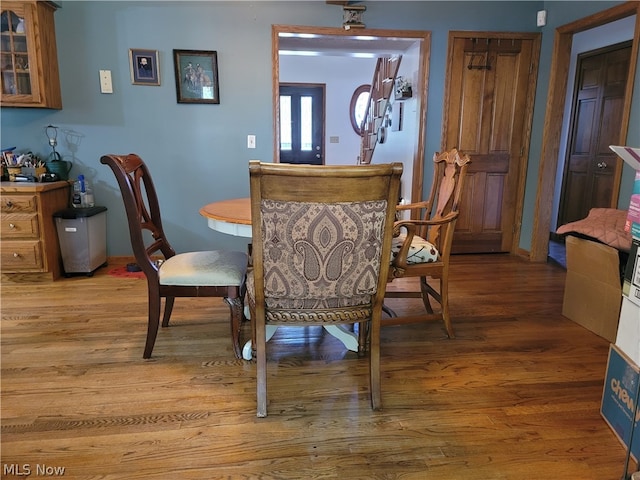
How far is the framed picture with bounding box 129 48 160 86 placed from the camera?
354cm

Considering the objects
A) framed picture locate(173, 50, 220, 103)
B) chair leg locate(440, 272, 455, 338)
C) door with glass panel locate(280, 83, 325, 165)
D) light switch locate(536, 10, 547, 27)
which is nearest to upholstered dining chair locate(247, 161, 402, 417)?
chair leg locate(440, 272, 455, 338)

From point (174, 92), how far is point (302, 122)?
4510mm

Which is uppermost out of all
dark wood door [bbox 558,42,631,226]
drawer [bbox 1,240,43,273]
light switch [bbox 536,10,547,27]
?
light switch [bbox 536,10,547,27]

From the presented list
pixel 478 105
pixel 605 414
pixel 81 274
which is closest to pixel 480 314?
pixel 605 414

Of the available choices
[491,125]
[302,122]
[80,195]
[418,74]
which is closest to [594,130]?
[491,125]

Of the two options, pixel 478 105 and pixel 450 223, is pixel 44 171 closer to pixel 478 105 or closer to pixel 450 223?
pixel 450 223

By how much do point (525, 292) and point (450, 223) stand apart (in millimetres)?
1315

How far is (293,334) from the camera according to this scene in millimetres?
2498

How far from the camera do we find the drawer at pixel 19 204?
314 centimetres

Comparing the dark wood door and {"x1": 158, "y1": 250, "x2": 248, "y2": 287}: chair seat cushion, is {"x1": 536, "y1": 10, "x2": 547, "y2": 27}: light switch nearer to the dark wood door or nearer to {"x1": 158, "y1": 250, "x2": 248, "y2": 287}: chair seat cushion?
the dark wood door

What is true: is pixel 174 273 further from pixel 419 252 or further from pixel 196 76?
pixel 196 76

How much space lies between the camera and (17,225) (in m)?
3.17

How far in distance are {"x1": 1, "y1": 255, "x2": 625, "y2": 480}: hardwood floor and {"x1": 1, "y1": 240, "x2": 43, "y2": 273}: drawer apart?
1.88 feet

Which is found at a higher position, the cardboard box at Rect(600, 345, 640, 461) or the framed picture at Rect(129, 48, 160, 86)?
the framed picture at Rect(129, 48, 160, 86)
